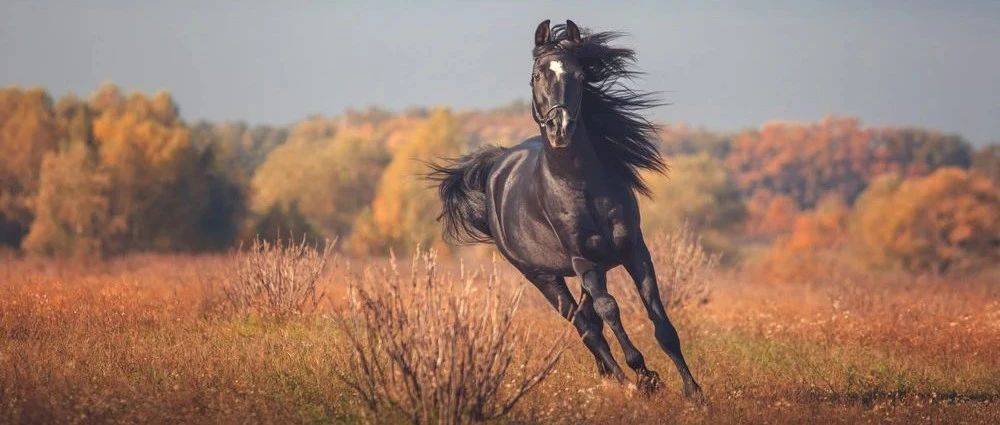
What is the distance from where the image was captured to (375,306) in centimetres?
648

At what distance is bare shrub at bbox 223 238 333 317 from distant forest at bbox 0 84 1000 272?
184 inches

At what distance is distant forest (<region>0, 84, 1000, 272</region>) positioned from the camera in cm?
4688

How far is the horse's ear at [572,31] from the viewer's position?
27.4ft

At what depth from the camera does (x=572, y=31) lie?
838 centimetres

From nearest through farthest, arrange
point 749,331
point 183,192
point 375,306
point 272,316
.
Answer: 1. point 375,306
2. point 272,316
3. point 749,331
4. point 183,192

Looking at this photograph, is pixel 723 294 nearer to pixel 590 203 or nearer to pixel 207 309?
pixel 207 309

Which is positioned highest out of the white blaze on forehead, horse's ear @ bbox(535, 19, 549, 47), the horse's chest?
horse's ear @ bbox(535, 19, 549, 47)

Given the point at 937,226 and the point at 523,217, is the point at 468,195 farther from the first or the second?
the point at 937,226

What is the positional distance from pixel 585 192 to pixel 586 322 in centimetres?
124

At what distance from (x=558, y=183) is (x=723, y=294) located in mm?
14041

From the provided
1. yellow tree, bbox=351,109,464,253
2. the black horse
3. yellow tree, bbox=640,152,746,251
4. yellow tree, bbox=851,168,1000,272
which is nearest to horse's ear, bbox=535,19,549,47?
the black horse

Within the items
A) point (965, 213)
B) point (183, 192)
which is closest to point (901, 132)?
point (965, 213)

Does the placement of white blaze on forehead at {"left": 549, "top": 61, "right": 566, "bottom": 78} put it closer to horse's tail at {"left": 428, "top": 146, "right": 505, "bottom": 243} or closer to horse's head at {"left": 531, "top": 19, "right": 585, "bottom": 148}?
horse's head at {"left": 531, "top": 19, "right": 585, "bottom": 148}

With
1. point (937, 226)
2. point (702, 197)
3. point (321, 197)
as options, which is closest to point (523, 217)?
point (937, 226)
